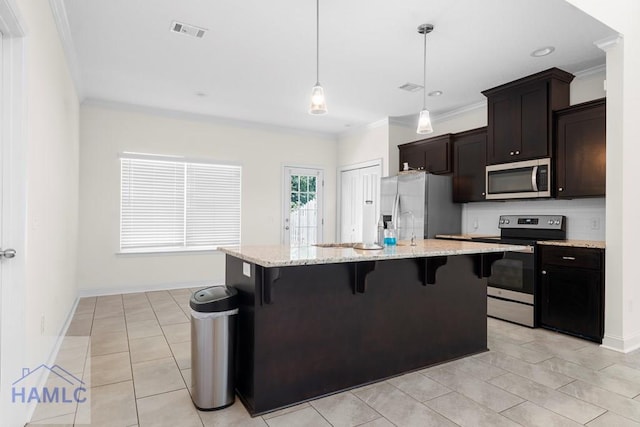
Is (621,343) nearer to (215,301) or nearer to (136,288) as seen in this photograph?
(215,301)

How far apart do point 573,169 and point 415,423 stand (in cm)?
302

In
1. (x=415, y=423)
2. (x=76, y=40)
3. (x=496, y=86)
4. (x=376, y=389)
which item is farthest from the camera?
(x=496, y=86)

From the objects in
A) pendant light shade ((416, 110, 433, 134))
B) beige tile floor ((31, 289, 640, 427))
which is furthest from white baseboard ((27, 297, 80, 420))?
pendant light shade ((416, 110, 433, 134))

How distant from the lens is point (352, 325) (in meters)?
2.55

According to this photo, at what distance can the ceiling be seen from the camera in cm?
290

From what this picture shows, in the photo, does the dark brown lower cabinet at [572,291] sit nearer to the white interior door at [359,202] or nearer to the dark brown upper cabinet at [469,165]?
the dark brown upper cabinet at [469,165]

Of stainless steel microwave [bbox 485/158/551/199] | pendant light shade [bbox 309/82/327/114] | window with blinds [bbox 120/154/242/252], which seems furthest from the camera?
window with blinds [bbox 120/154/242/252]

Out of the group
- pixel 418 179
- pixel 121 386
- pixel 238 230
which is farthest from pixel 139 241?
pixel 418 179

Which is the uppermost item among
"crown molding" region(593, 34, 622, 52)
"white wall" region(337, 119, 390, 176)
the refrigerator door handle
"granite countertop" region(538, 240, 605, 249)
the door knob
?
"crown molding" region(593, 34, 622, 52)

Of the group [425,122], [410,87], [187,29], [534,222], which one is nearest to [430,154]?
[410,87]

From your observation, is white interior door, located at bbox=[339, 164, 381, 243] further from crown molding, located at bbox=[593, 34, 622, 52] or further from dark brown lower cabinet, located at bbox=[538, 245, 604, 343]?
crown molding, located at bbox=[593, 34, 622, 52]

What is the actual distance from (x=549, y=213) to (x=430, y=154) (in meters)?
1.74

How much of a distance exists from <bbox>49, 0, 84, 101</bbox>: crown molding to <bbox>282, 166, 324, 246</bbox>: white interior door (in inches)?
130

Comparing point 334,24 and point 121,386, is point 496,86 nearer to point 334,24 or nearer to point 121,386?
point 334,24
